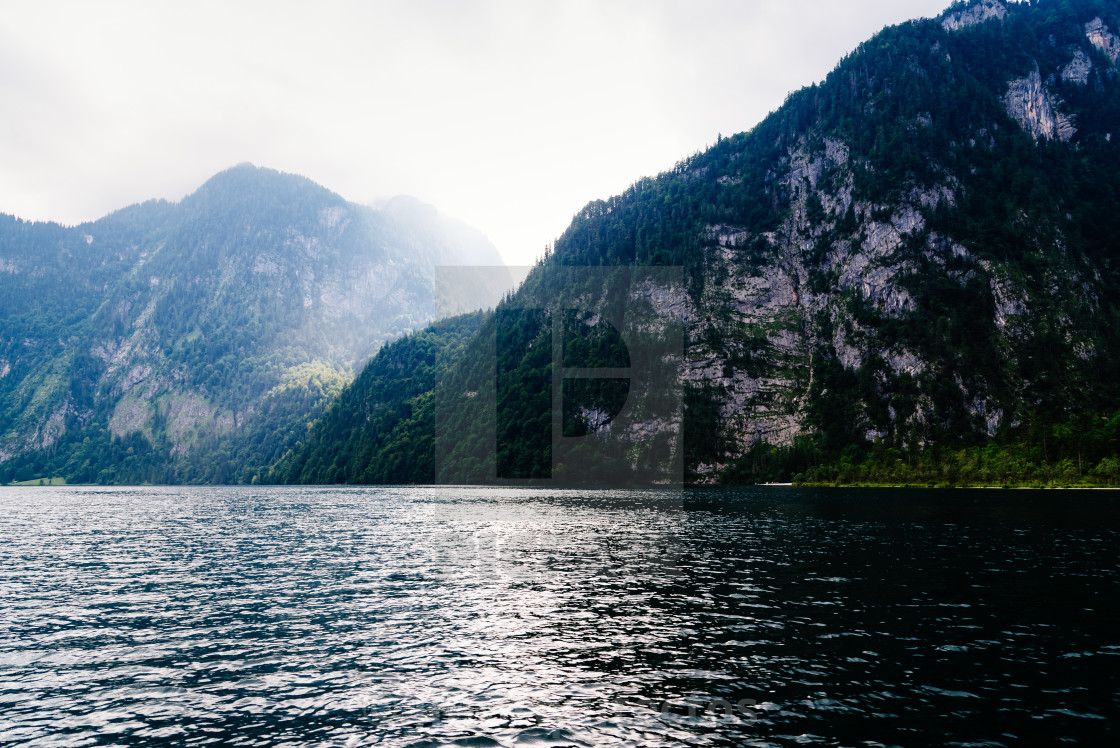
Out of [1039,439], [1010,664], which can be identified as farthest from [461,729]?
[1039,439]

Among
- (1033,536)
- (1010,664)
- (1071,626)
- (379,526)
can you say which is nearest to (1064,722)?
(1010,664)

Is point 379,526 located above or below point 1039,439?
below

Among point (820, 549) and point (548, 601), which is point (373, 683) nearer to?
point (548, 601)

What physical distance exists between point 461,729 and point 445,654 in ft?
28.5

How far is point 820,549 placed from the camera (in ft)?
202

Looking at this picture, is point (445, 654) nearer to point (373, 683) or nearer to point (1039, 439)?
point (373, 683)

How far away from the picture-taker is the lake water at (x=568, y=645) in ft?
65.4

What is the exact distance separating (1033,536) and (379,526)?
84.8 m

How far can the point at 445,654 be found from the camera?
28094 mm

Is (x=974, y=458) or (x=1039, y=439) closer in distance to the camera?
(x=1039, y=439)

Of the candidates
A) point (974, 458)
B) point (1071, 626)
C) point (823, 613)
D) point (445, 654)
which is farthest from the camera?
point (974, 458)

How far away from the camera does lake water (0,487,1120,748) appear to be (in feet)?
65.4

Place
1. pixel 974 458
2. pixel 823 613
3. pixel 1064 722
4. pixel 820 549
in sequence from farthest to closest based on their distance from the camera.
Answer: pixel 974 458, pixel 820 549, pixel 823 613, pixel 1064 722

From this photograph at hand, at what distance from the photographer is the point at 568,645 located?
2931 centimetres
